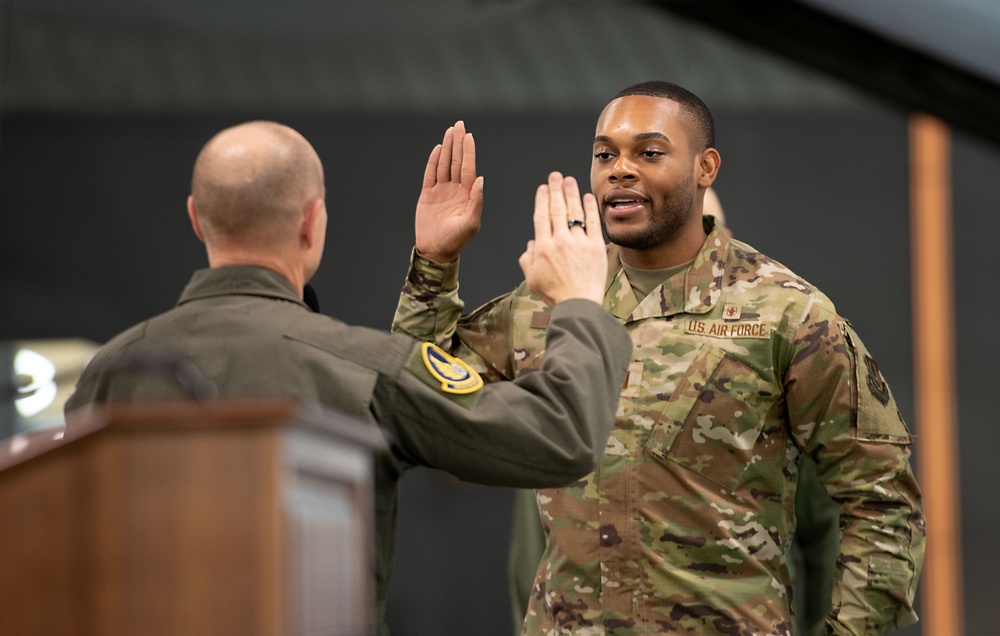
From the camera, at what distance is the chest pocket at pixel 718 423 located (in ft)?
7.81

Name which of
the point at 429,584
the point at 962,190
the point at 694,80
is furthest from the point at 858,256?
the point at 429,584

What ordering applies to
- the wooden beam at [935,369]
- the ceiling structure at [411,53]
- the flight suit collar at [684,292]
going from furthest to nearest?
the ceiling structure at [411,53] → the wooden beam at [935,369] → the flight suit collar at [684,292]

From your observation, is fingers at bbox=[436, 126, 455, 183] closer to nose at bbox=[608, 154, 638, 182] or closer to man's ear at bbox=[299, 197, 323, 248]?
nose at bbox=[608, 154, 638, 182]

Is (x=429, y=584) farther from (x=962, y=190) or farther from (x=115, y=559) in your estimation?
(x=115, y=559)

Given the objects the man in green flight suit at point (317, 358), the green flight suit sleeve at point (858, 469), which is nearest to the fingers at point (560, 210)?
the man in green flight suit at point (317, 358)

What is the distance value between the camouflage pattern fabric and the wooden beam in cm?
277

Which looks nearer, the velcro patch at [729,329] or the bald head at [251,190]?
the bald head at [251,190]

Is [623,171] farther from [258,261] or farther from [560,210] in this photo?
[258,261]

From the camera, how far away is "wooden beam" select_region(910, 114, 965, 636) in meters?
5.04

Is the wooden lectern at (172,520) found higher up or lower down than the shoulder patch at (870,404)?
lower down

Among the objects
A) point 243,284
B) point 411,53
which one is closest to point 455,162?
point 243,284

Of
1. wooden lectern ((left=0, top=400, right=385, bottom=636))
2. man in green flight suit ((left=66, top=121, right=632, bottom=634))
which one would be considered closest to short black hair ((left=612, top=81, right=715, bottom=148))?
man in green flight suit ((left=66, top=121, right=632, bottom=634))

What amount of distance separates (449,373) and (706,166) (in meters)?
0.90

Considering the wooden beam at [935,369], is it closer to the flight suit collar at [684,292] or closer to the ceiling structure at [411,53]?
the ceiling structure at [411,53]
